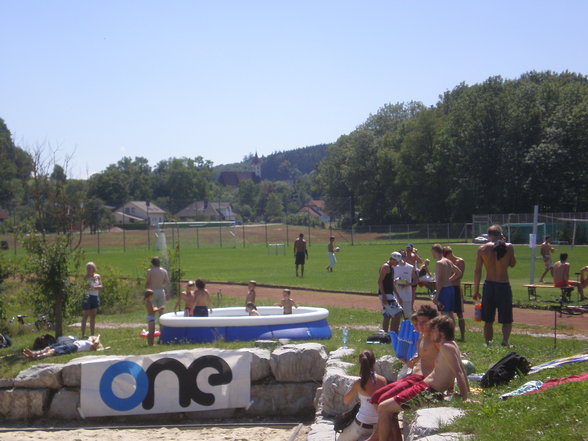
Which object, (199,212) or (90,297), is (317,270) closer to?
(90,297)

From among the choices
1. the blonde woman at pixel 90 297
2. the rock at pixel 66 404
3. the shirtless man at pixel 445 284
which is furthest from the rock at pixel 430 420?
the blonde woman at pixel 90 297

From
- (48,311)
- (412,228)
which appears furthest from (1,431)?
(412,228)

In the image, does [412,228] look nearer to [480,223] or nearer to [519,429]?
[480,223]

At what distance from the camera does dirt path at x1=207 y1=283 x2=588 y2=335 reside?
637 inches

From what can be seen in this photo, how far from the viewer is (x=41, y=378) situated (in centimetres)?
A: 1153

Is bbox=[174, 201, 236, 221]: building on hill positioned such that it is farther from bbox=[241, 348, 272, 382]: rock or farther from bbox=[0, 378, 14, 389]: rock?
bbox=[241, 348, 272, 382]: rock

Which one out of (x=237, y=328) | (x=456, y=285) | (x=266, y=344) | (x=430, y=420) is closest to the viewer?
(x=430, y=420)

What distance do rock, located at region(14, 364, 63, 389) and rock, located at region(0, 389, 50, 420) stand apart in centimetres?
9

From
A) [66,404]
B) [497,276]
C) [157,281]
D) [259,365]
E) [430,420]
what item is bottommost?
[66,404]

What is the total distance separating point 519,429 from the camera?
5.41 metres

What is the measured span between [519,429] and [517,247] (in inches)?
1771

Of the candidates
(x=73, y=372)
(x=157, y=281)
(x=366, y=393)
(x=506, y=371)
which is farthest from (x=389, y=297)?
(x=73, y=372)

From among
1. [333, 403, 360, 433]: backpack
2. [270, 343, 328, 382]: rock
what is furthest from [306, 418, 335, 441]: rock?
[270, 343, 328, 382]: rock

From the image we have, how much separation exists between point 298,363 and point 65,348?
14.9 ft
